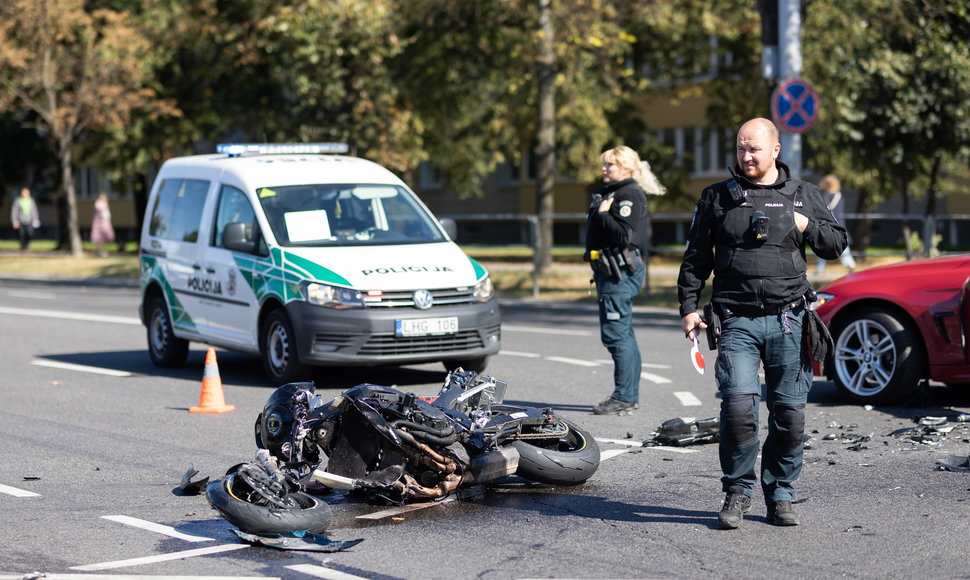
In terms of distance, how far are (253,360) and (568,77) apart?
14699 millimetres

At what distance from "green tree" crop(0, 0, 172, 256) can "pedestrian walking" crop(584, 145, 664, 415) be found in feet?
80.9

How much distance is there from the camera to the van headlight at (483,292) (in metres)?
11.1

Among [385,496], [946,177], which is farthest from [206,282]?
[946,177]

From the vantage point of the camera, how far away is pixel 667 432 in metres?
8.26

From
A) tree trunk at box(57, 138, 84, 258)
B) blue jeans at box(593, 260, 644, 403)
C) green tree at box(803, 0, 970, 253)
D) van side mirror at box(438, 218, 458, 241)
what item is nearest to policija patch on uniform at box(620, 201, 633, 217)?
blue jeans at box(593, 260, 644, 403)

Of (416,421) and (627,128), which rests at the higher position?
(627,128)

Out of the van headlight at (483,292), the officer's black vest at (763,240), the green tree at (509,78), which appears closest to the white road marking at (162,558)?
the officer's black vest at (763,240)

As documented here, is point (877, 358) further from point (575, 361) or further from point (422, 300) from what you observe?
point (575, 361)

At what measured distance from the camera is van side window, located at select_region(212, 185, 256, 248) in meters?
11.7

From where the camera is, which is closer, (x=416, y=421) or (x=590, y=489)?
(x=416, y=421)

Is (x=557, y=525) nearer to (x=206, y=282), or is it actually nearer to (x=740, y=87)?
(x=206, y=282)

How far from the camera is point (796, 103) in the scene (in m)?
16.5

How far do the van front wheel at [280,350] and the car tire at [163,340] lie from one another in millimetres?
1862

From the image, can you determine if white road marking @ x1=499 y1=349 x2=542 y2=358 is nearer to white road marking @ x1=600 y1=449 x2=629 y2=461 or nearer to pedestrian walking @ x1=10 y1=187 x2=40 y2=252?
white road marking @ x1=600 y1=449 x2=629 y2=461
